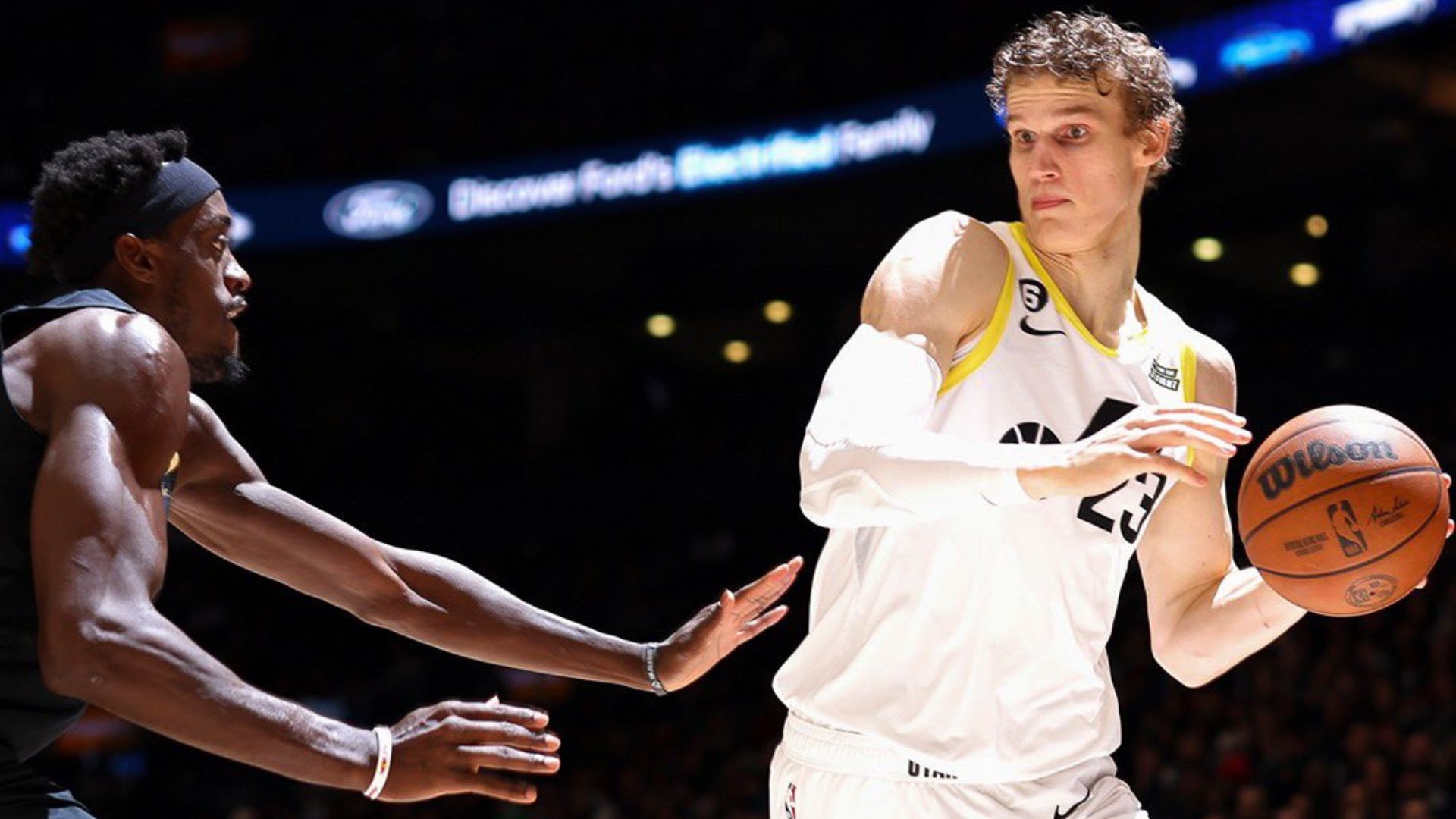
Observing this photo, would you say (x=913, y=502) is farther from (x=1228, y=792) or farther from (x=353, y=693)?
(x=353, y=693)

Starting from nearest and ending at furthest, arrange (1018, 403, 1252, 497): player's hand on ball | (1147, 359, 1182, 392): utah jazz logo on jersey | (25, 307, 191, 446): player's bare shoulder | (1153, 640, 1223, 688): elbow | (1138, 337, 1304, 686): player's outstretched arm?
(25, 307, 191, 446): player's bare shoulder < (1018, 403, 1252, 497): player's hand on ball < (1147, 359, 1182, 392): utah jazz logo on jersey < (1138, 337, 1304, 686): player's outstretched arm < (1153, 640, 1223, 688): elbow

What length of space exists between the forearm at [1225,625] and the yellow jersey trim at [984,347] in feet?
2.77

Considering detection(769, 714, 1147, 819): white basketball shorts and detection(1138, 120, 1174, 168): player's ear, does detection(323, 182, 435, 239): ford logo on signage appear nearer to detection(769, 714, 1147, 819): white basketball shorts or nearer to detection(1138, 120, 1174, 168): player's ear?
detection(1138, 120, 1174, 168): player's ear

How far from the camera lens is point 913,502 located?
3.28 m

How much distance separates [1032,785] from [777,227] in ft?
47.3

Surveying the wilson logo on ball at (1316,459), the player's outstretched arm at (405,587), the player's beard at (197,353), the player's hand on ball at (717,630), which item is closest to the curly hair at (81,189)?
the player's beard at (197,353)

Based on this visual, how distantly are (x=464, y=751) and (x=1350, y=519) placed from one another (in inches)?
77.0

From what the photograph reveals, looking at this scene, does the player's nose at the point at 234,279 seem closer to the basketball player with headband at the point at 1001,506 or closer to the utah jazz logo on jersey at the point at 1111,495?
the basketball player with headband at the point at 1001,506

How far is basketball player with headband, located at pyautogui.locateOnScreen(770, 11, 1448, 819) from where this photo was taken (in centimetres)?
353

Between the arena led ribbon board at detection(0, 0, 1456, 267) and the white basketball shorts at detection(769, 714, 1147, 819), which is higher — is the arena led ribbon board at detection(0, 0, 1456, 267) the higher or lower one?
the higher one

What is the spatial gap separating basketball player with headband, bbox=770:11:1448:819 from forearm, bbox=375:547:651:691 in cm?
42

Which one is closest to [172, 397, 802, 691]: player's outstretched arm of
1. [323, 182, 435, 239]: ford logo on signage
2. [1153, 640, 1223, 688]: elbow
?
[1153, 640, 1223, 688]: elbow

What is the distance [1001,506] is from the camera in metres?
3.61

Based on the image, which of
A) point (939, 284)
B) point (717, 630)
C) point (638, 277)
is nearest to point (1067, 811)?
point (717, 630)
